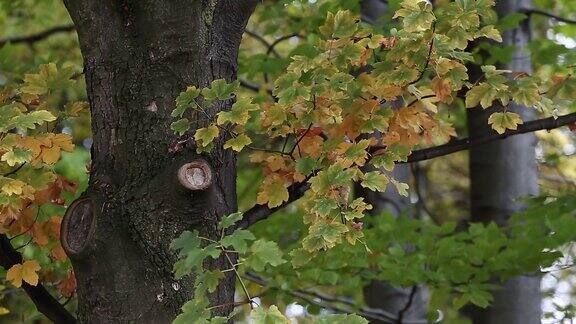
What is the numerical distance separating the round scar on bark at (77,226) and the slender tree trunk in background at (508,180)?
2994 mm

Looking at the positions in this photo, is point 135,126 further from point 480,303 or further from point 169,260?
point 480,303

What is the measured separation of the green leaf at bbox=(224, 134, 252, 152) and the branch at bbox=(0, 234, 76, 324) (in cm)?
76

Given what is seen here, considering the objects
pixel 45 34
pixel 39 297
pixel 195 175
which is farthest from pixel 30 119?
pixel 45 34

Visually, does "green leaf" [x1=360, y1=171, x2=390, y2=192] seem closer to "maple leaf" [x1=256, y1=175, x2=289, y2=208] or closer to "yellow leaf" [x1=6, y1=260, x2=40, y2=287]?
"maple leaf" [x1=256, y1=175, x2=289, y2=208]

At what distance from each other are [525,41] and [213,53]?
3.18 metres

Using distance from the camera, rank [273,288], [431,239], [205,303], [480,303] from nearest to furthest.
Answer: [205,303] < [480,303] < [431,239] < [273,288]

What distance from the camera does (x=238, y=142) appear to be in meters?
2.18

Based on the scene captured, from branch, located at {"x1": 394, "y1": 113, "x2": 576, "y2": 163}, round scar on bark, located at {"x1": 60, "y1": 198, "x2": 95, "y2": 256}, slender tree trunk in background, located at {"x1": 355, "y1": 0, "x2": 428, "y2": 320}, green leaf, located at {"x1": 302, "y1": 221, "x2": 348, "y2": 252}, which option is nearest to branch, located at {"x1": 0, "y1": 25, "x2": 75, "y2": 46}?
slender tree trunk in background, located at {"x1": 355, "y1": 0, "x2": 428, "y2": 320}

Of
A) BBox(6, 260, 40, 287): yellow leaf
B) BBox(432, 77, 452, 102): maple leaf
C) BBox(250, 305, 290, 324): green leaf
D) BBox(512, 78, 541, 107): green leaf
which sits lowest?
BBox(6, 260, 40, 287): yellow leaf

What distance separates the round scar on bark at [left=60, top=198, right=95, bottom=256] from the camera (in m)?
2.24

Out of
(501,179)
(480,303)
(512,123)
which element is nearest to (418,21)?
(512,123)

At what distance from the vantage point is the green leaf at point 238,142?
216 cm

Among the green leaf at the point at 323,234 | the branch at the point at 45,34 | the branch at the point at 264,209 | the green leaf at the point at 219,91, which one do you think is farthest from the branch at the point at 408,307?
the branch at the point at 45,34

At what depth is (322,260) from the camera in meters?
4.28
